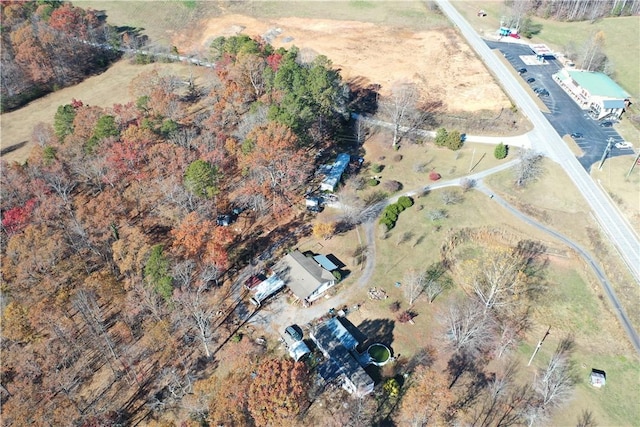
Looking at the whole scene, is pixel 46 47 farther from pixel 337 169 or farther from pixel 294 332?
pixel 294 332

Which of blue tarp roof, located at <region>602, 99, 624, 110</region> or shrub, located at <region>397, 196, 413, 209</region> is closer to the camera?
shrub, located at <region>397, 196, 413, 209</region>

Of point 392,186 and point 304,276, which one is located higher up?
point 392,186

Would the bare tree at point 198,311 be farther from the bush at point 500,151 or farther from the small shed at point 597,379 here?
the bush at point 500,151

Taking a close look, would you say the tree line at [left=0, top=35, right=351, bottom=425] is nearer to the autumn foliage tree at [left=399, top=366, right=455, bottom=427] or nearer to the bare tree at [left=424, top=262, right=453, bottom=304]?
the autumn foliage tree at [left=399, top=366, right=455, bottom=427]

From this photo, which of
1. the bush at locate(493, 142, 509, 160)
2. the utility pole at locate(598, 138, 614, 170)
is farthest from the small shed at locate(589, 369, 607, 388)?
the bush at locate(493, 142, 509, 160)

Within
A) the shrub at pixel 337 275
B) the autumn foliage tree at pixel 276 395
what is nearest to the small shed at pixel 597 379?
the shrub at pixel 337 275

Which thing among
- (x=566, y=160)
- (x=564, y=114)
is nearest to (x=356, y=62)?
(x=564, y=114)
